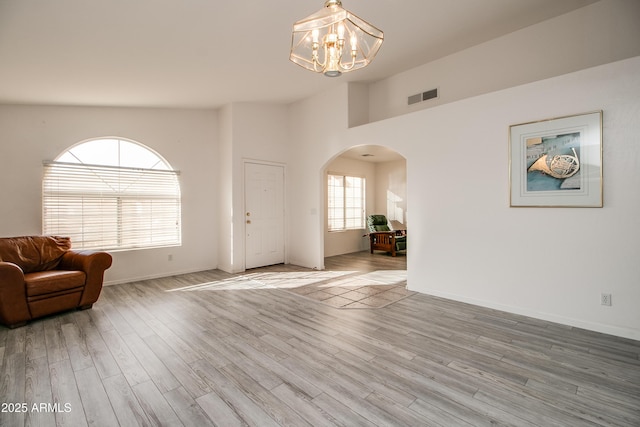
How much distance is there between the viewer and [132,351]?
259 centimetres

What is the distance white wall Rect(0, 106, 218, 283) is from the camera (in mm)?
3982

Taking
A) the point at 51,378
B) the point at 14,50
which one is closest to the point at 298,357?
the point at 51,378

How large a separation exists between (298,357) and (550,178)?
313cm

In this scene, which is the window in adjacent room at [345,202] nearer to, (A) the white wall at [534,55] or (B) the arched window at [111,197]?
(A) the white wall at [534,55]

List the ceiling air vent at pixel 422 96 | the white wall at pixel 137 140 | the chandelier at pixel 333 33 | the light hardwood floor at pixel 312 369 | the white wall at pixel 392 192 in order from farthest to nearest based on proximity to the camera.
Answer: the white wall at pixel 392 192 < the ceiling air vent at pixel 422 96 < the white wall at pixel 137 140 < the chandelier at pixel 333 33 < the light hardwood floor at pixel 312 369

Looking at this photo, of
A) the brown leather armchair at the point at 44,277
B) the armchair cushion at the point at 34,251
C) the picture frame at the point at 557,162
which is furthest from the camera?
the armchair cushion at the point at 34,251

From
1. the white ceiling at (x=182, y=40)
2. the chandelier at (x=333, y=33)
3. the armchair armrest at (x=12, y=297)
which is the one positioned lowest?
the armchair armrest at (x=12, y=297)

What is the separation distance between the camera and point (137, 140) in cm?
500

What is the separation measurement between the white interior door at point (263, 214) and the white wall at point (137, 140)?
0.71m

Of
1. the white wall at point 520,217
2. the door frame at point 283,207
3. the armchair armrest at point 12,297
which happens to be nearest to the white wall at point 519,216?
the white wall at point 520,217

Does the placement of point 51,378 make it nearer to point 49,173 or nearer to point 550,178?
point 49,173

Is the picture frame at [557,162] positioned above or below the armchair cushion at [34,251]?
above

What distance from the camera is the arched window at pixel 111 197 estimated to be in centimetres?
435

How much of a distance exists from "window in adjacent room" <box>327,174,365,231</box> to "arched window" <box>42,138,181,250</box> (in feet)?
11.8
